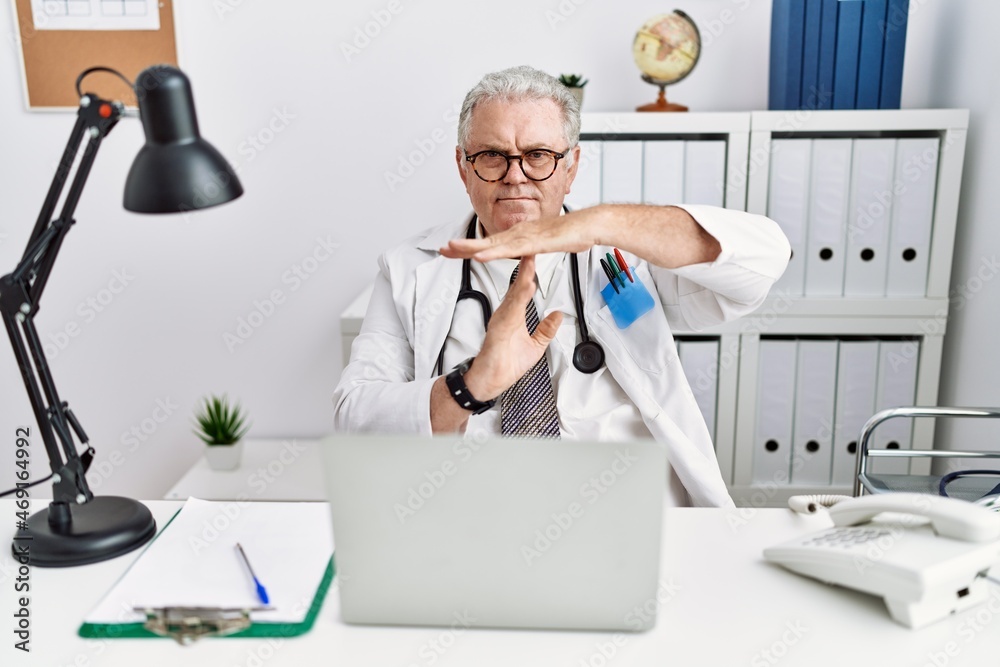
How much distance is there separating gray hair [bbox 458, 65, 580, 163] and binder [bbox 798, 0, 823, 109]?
908 millimetres

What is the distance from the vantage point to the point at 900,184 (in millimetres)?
2084

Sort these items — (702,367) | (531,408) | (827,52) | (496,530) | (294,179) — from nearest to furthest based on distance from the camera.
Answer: (496,530), (531,408), (827,52), (702,367), (294,179)

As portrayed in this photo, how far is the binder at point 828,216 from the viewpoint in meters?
2.07

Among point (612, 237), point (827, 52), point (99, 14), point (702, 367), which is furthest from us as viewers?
point (99, 14)

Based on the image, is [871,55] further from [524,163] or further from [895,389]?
[524,163]

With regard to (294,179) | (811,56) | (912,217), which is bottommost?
(912,217)

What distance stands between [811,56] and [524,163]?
42.0 inches

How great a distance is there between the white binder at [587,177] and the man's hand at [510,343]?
910 mm

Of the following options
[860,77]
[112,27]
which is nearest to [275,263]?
[112,27]

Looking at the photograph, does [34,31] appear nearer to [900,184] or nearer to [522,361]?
[522,361]

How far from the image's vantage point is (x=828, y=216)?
6.91 ft

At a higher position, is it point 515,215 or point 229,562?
point 515,215

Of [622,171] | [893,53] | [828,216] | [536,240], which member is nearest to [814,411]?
[828,216]

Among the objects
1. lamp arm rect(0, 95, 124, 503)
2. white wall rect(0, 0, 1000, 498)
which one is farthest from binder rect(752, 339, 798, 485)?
lamp arm rect(0, 95, 124, 503)
